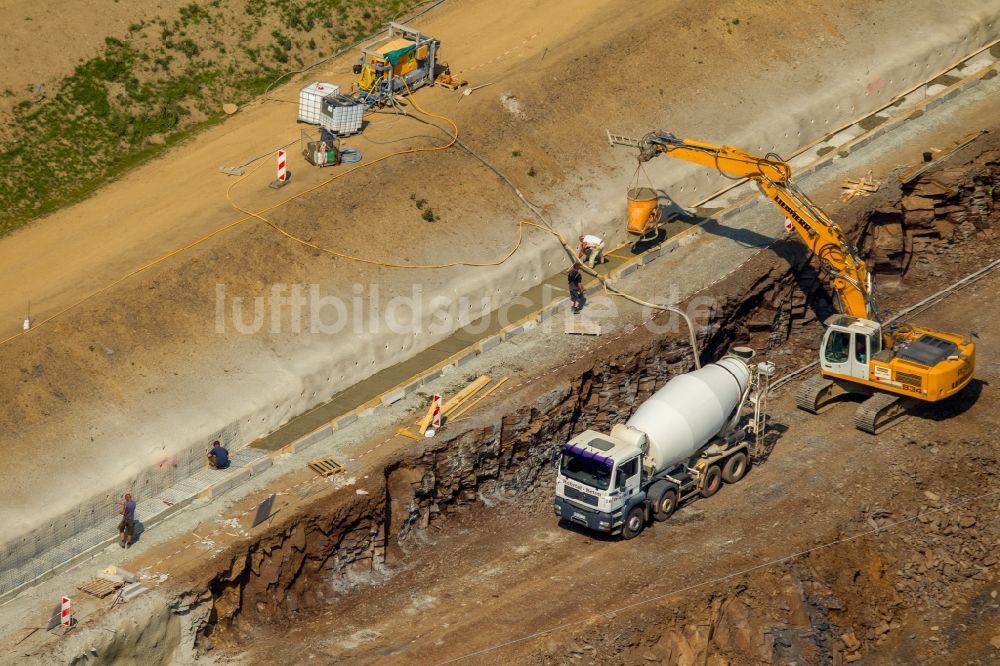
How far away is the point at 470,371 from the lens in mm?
38438

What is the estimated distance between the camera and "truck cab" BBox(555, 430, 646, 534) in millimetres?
32438

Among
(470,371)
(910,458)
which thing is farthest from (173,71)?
(910,458)

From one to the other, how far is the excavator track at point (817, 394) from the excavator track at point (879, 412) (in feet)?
3.54

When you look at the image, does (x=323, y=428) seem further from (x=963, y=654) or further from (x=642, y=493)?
(x=963, y=654)

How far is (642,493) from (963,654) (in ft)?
28.6

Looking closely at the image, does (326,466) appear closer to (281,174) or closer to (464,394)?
(464,394)

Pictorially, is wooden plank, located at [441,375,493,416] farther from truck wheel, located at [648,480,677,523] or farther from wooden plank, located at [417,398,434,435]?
truck wheel, located at [648,480,677,523]

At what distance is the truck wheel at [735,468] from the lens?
35.5 metres

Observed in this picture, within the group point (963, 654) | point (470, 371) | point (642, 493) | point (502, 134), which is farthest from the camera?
point (502, 134)

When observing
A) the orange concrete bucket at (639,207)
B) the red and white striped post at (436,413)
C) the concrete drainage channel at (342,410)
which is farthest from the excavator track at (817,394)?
the red and white striped post at (436,413)

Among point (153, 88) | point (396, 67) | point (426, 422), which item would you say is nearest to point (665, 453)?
point (426, 422)

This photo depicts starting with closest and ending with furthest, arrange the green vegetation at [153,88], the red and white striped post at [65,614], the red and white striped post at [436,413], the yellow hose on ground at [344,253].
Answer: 1. the red and white striped post at [65,614]
2. the red and white striped post at [436,413]
3. the yellow hose on ground at [344,253]
4. the green vegetation at [153,88]

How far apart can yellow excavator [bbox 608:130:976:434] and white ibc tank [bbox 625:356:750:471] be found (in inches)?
154

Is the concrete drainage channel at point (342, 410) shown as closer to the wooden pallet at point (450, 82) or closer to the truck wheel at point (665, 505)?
the truck wheel at point (665, 505)
